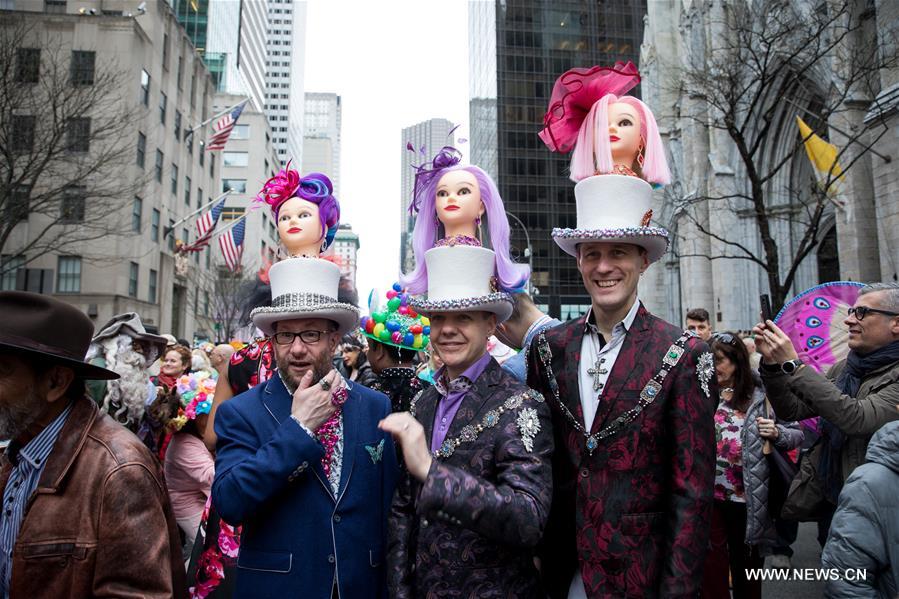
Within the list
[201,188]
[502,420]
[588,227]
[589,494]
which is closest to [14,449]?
[502,420]

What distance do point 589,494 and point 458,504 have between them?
0.68 m

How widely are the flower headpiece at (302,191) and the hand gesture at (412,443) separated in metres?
1.58

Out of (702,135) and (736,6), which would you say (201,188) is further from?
(736,6)

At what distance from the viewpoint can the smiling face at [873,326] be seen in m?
4.00

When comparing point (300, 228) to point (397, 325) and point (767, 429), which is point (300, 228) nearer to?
point (397, 325)

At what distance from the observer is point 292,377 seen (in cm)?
285

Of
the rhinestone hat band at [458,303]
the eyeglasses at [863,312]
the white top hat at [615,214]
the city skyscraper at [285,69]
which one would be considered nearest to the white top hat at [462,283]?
the rhinestone hat band at [458,303]

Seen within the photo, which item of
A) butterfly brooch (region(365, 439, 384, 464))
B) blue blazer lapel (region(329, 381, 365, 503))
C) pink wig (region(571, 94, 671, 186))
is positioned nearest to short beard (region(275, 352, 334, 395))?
blue blazer lapel (region(329, 381, 365, 503))

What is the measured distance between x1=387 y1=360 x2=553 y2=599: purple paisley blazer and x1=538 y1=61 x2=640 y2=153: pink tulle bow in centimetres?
131

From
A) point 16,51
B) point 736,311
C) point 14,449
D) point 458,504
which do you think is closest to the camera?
point 458,504

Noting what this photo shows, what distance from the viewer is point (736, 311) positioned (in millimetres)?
24219

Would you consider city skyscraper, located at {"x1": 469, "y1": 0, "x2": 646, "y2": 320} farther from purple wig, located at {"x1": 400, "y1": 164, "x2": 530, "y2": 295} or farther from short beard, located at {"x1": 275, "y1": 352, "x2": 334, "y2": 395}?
short beard, located at {"x1": 275, "y1": 352, "x2": 334, "y2": 395}

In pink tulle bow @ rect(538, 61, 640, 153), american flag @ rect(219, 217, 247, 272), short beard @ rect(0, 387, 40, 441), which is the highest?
american flag @ rect(219, 217, 247, 272)
